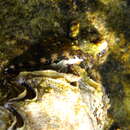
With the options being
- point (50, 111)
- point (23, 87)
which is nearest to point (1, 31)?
point (23, 87)

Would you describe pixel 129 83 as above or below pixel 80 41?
below

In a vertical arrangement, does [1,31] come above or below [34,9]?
below

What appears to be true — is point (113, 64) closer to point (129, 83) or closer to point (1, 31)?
point (129, 83)

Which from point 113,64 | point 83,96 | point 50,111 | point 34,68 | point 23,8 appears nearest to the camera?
point 50,111

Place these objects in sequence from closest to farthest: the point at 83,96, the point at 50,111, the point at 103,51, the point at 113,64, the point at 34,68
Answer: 1. the point at 50,111
2. the point at 83,96
3. the point at 34,68
4. the point at 103,51
5. the point at 113,64

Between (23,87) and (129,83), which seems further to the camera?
(129,83)

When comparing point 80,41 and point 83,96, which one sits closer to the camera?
point 83,96

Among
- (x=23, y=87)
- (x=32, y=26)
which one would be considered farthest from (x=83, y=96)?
(x=32, y=26)

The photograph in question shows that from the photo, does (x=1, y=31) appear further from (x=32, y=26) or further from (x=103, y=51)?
(x=103, y=51)

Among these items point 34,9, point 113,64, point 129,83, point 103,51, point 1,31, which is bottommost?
point 129,83
